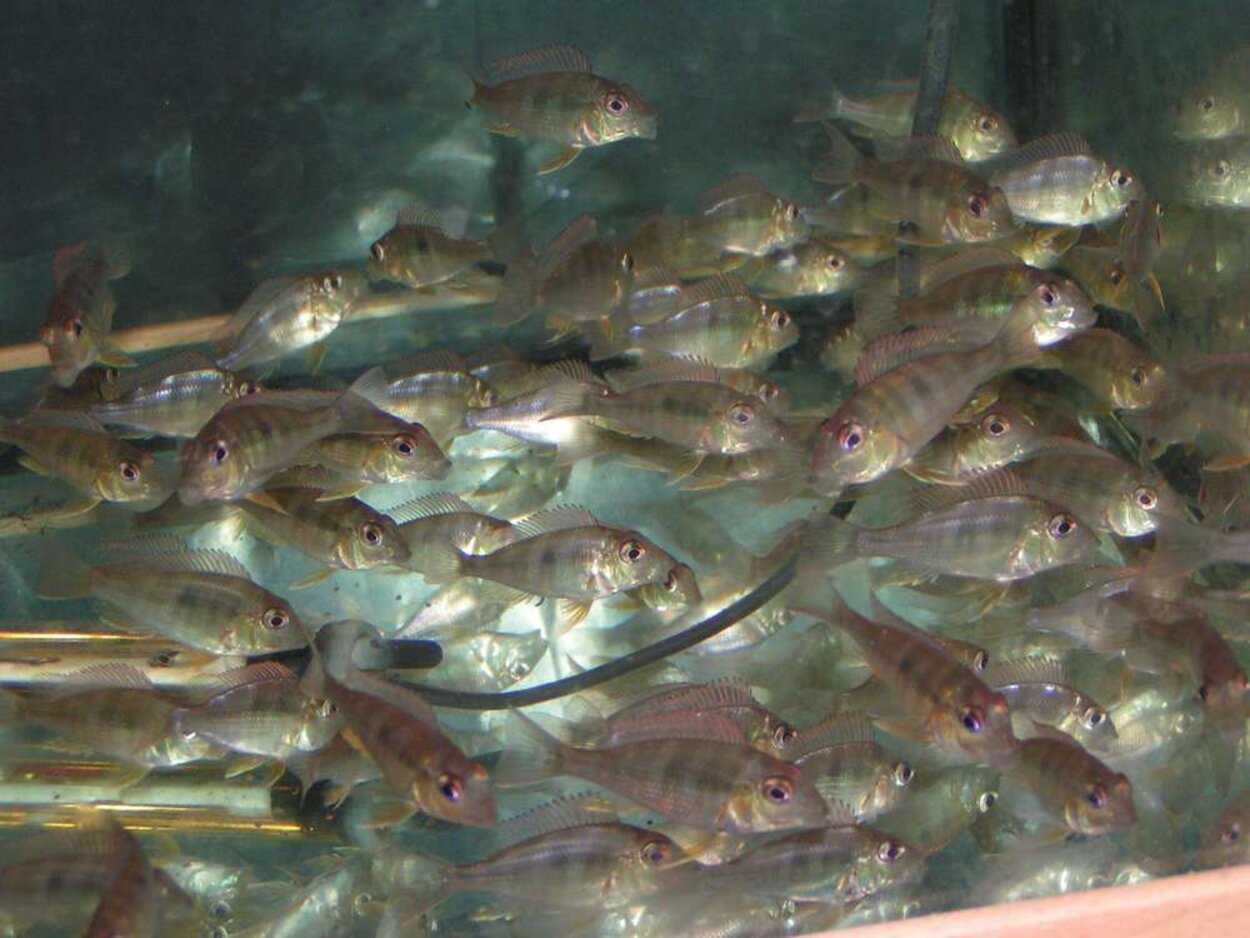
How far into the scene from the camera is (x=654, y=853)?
81.7 inches

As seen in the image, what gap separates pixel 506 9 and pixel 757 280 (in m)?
1.97

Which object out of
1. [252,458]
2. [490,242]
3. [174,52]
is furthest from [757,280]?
[174,52]

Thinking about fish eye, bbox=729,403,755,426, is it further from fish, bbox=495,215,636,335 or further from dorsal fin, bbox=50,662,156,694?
dorsal fin, bbox=50,662,156,694

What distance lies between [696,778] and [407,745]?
61 centimetres

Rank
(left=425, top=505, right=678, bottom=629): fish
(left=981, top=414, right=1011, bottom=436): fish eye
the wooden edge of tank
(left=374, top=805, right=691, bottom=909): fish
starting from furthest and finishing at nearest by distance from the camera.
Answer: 1. (left=981, top=414, right=1011, bottom=436): fish eye
2. (left=425, top=505, right=678, bottom=629): fish
3. (left=374, top=805, right=691, bottom=909): fish
4. the wooden edge of tank

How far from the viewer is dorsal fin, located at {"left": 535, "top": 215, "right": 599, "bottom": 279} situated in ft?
10.5

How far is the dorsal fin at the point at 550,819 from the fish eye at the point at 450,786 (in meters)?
0.17

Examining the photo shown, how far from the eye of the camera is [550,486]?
13.0ft

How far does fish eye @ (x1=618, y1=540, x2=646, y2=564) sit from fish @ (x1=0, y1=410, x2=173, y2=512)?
1309 millimetres

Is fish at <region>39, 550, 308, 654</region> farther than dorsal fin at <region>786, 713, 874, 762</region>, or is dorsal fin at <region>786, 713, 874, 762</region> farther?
fish at <region>39, 550, 308, 654</region>

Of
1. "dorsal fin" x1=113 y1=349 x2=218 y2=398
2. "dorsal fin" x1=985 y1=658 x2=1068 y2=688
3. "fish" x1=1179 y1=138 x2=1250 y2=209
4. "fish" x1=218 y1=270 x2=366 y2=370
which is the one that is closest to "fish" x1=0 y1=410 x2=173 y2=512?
"dorsal fin" x1=113 y1=349 x2=218 y2=398

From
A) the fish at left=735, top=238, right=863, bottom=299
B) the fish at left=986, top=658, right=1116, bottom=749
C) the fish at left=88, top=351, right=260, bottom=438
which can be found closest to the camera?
the fish at left=986, top=658, right=1116, bottom=749

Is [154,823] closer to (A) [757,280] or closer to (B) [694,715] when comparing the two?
(B) [694,715]

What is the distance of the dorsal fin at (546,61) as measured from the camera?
3.43 m
